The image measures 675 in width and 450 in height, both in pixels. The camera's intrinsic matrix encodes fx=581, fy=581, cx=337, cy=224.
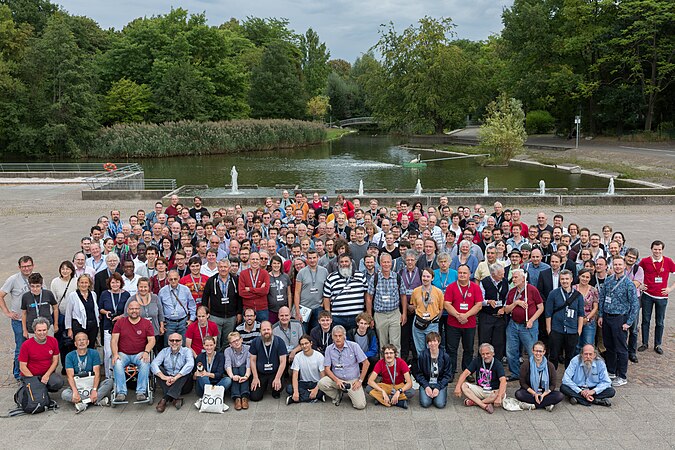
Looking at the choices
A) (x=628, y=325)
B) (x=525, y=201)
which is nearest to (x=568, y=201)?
(x=525, y=201)

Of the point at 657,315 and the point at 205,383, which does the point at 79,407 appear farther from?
the point at 657,315

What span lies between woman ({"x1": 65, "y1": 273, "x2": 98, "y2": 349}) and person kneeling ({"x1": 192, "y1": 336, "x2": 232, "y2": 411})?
1.58m

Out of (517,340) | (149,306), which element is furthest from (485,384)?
(149,306)

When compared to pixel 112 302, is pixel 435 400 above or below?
below

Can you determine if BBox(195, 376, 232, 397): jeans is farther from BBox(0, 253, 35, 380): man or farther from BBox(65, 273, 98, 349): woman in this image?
BBox(0, 253, 35, 380): man

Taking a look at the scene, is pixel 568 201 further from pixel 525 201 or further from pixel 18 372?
pixel 18 372

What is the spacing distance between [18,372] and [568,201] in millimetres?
19108

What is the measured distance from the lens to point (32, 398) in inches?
262

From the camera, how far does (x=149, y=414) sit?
263 inches

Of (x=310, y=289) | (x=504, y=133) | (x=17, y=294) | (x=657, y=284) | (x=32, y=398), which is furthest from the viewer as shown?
(x=504, y=133)

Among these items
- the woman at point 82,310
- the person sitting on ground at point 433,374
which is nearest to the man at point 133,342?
the woman at point 82,310

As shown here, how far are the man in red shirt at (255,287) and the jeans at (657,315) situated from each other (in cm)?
546

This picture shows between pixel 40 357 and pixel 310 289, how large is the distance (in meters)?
3.38

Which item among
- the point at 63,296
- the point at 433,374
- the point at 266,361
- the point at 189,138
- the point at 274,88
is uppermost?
the point at 274,88
